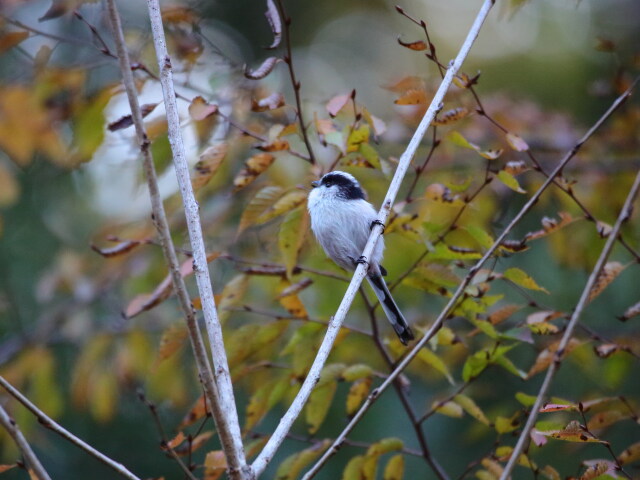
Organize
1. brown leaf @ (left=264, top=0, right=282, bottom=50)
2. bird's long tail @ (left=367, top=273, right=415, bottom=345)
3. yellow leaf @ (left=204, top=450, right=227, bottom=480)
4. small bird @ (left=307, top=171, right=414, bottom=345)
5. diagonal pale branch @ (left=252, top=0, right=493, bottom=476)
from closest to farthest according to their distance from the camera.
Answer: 1. diagonal pale branch @ (left=252, top=0, right=493, bottom=476)
2. yellow leaf @ (left=204, top=450, right=227, bottom=480)
3. brown leaf @ (left=264, top=0, right=282, bottom=50)
4. bird's long tail @ (left=367, top=273, right=415, bottom=345)
5. small bird @ (left=307, top=171, right=414, bottom=345)

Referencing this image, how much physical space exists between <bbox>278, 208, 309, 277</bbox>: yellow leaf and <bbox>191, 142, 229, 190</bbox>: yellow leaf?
1.18 ft

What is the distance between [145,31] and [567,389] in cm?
480

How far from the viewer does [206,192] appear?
457 cm

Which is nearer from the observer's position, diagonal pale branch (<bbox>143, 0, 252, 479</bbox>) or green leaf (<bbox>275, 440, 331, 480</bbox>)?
diagonal pale branch (<bbox>143, 0, 252, 479</bbox>)

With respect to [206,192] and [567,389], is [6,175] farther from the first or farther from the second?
[567,389]

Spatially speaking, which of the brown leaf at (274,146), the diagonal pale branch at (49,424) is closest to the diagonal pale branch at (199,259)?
the diagonal pale branch at (49,424)

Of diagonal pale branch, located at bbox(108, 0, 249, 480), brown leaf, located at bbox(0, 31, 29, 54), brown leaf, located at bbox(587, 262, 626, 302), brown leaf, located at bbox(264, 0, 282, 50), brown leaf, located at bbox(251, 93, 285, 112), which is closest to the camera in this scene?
diagonal pale branch, located at bbox(108, 0, 249, 480)

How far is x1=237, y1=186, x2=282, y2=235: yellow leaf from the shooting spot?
→ 280 centimetres

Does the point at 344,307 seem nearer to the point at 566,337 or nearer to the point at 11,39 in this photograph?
the point at 566,337

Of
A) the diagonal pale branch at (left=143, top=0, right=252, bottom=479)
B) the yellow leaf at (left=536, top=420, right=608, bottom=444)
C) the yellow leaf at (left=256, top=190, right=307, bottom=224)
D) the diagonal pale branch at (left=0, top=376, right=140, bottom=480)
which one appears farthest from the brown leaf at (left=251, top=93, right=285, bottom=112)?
the yellow leaf at (left=536, top=420, right=608, bottom=444)

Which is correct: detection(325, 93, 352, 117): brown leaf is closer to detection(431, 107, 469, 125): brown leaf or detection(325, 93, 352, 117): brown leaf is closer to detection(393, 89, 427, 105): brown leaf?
detection(393, 89, 427, 105): brown leaf

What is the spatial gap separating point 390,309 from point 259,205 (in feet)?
2.83

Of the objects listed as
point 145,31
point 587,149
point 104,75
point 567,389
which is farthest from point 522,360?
point 104,75

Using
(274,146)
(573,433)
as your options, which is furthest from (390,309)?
(573,433)
